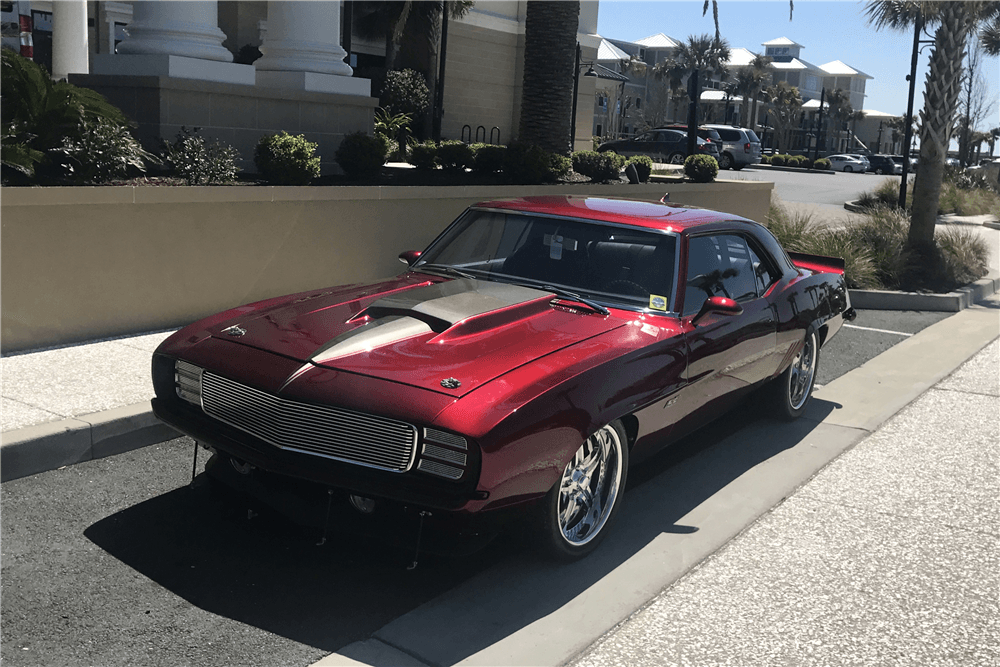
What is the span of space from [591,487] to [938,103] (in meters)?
13.4

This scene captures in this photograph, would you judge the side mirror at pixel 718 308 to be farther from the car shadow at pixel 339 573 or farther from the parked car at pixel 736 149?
the parked car at pixel 736 149

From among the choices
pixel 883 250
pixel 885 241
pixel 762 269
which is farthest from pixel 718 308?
pixel 885 241

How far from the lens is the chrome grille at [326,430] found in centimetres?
376

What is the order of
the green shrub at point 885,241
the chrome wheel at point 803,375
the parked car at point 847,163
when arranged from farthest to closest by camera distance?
the parked car at point 847,163 < the green shrub at point 885,241 < the chrome wheel at point 803,375

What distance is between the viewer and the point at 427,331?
438 centimetres

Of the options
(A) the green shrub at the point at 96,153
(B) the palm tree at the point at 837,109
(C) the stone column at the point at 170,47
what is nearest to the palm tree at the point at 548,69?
(C) the stone column at the point at 170,47

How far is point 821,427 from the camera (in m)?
6.84

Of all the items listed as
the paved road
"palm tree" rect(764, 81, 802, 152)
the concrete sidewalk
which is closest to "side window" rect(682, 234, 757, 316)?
the concrete sidewalk

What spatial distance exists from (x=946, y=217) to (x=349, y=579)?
80.2 ft

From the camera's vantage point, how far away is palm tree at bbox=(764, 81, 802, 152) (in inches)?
3647

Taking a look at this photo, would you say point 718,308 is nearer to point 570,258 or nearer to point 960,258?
point 570,258

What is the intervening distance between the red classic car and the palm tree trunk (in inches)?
379

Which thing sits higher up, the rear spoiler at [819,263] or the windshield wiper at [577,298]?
the rear spoiler at [819,263]

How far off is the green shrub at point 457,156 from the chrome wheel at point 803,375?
22.1ft
